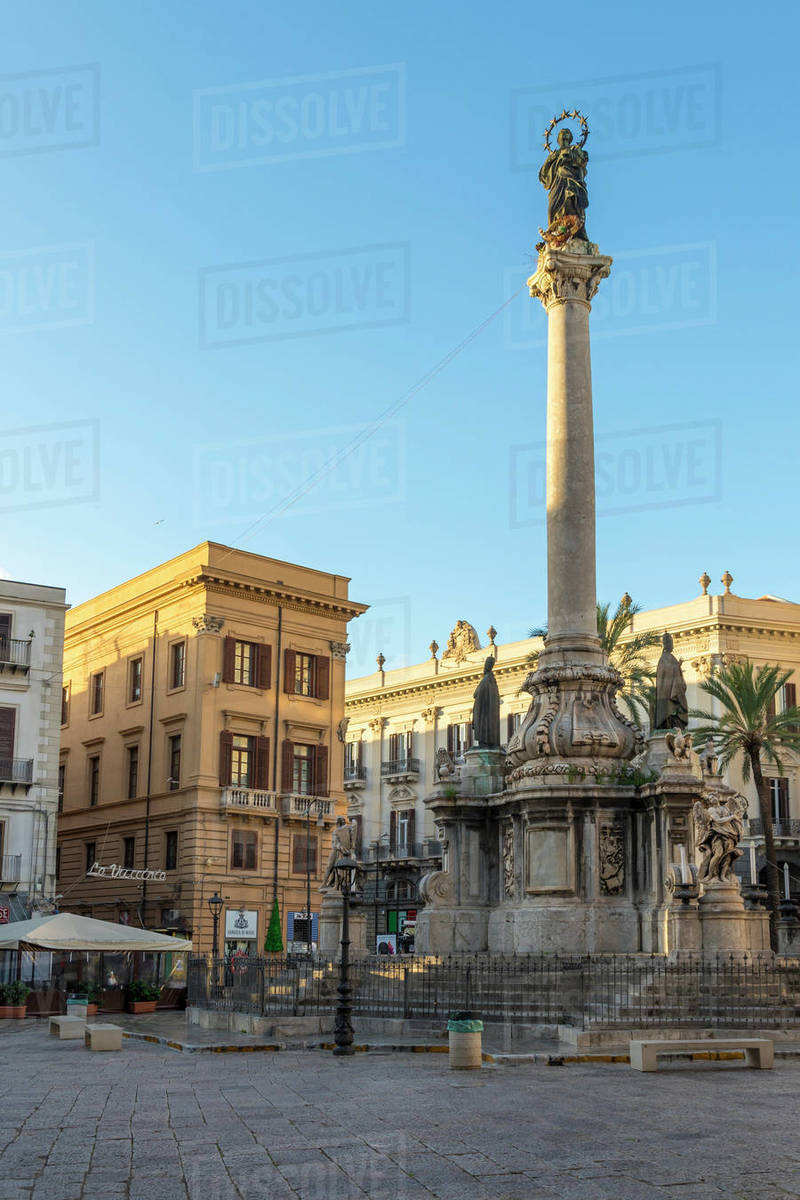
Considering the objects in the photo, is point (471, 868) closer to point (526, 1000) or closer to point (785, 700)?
point (526, 1000)

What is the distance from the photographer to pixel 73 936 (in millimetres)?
27094

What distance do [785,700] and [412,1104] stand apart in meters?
48.3

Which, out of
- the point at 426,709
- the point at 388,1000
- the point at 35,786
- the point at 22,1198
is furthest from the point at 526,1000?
the point at 426,709

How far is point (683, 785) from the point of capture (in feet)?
74.3

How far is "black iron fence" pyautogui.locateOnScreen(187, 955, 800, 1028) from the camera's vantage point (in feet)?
64.7

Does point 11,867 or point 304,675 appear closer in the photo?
point 11,867

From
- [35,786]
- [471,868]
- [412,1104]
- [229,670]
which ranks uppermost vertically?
[229,670]

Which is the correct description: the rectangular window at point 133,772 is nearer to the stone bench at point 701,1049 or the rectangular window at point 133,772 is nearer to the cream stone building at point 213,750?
the cream stone building at point 213,750

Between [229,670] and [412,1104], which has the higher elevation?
[229,670]

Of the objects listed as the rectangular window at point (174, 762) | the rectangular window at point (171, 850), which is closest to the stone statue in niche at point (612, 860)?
the rectangular window at point (171, 850)

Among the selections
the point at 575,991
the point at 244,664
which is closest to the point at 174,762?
the point at 244,664

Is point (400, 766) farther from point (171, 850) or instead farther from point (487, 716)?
point (487, 716)

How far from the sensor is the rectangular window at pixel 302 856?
4859 cm

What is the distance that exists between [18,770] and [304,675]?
12.8 metres
